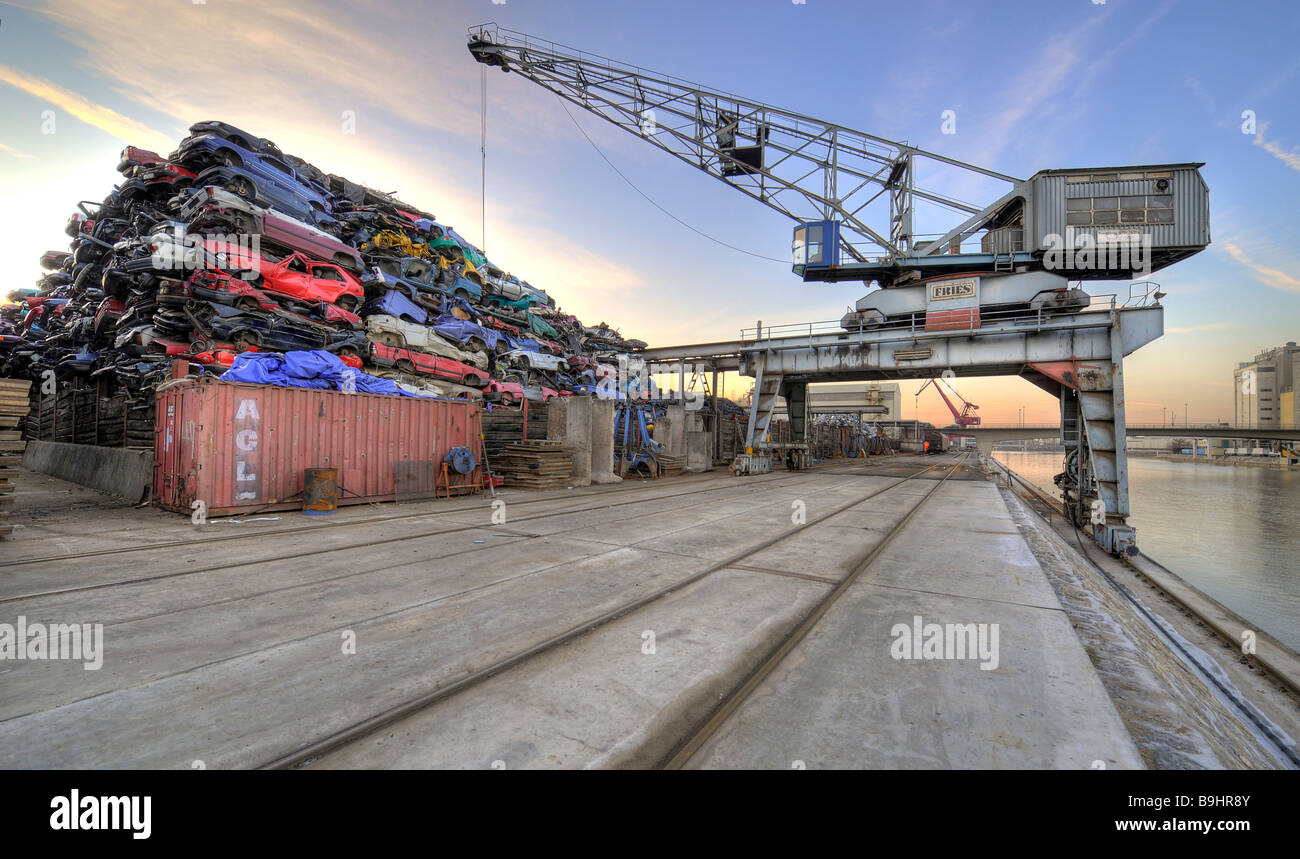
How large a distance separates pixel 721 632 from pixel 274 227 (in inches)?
739

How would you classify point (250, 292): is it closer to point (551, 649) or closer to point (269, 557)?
point (269, 557)

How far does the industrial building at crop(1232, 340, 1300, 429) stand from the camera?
12438 centimetres

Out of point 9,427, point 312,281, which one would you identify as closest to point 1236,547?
point 9,427

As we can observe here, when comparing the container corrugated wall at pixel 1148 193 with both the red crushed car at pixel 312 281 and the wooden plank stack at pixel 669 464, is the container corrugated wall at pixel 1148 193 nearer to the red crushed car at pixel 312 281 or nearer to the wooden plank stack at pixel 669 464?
the wooden plank stack at pixel 669 464

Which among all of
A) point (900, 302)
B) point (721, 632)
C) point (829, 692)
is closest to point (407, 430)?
point (721, 632)

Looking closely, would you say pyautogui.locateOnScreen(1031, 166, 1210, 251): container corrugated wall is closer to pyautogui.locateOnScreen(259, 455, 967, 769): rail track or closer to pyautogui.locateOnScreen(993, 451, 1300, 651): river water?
pyautogui.locateOnScreen(993, 451, 1300, 651): river water

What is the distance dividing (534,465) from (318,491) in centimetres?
583

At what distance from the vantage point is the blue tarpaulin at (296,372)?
10.3m

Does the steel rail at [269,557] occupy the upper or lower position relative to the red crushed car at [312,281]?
lower

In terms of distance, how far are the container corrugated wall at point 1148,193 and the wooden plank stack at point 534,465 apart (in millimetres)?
19081

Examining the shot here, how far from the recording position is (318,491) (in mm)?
10156

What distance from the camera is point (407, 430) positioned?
12320mm

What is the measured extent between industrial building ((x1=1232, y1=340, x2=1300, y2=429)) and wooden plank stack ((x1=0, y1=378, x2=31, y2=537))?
185637mm

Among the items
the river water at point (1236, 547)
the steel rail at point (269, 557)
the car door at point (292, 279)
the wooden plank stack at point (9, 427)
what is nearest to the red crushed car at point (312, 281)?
the car door at point (292, 279)
